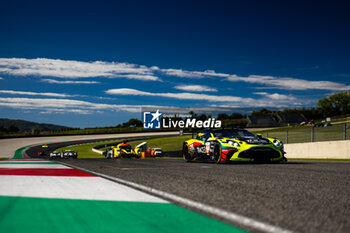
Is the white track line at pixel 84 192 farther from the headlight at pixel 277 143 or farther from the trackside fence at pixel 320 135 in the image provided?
the trackside fence at pixel 320 135

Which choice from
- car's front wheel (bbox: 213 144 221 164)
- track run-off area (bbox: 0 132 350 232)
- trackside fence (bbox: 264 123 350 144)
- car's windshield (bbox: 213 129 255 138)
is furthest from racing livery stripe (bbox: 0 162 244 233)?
trackside fence (bbox: 264 123 350 144)

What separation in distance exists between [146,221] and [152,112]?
6078 centimetres

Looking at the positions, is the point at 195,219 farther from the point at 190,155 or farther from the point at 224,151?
the point at 190,155

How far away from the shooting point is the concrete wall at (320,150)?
54.6 ft

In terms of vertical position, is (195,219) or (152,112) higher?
(152,112)

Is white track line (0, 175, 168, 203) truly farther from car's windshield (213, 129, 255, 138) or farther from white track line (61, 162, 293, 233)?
car's windshield (213, 129, 255, 138)

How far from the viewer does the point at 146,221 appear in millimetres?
2805

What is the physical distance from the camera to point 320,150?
17875 millimetres

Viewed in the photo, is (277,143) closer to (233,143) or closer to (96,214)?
(233,143)

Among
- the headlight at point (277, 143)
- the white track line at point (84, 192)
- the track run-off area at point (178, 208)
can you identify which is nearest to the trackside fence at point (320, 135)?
the headlight at point (277, 143)

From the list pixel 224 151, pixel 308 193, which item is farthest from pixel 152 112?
pixel 308 193

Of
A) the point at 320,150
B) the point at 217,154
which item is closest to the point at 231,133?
the point at 217,154

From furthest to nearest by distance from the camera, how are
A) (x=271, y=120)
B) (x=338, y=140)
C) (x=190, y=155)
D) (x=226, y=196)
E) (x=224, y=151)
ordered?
(x=271, y=120) < (x=338, y=140) < (x=190, y=155) < (x=224, y=151) < (x=226, y=196)

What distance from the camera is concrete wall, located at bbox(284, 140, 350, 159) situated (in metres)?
16.7
